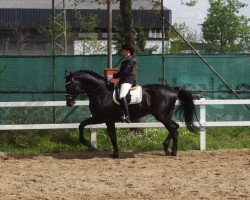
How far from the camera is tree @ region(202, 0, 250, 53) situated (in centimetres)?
2461

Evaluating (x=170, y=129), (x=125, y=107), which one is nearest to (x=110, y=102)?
(x=125, y=107)

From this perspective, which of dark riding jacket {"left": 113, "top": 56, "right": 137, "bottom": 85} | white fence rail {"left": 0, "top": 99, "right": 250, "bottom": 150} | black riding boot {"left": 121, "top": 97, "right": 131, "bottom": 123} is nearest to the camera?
dark riding jacket {"left": 113, "top": 56, "right": 137, "bottom": 85}

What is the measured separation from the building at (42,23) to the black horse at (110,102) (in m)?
3.80

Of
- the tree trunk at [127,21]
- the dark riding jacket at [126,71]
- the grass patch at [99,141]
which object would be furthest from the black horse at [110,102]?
the tree trunk at [127,21]

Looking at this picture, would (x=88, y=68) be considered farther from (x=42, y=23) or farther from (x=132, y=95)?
(x=42, y=23)

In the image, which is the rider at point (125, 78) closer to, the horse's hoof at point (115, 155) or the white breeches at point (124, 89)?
the white breeches at point (124, 89)

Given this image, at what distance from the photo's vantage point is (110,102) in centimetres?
1325

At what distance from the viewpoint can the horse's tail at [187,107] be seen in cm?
1366

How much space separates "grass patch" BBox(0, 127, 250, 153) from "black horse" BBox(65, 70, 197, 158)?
3.71 ft

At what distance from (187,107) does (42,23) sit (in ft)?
73.7

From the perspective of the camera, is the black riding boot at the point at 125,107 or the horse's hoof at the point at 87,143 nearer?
the black riding boot at the point at 125,107

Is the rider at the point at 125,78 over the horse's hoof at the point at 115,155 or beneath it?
over

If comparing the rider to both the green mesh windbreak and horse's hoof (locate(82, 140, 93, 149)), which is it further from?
the green mesh windbreak

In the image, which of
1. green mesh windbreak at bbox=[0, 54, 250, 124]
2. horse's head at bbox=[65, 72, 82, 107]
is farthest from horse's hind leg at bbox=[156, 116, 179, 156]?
green mesh windbreak at bbox=[0, 54, 250, 124]
